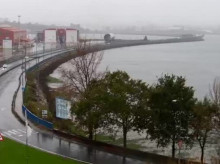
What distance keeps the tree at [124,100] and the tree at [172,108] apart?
0.50 meters

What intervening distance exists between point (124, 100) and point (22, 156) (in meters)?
3.52

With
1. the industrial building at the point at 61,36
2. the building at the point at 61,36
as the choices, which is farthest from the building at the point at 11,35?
the industrial building at the point at 61,36

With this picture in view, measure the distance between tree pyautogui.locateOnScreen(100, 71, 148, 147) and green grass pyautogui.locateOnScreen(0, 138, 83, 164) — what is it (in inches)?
87.7

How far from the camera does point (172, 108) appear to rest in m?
13.1

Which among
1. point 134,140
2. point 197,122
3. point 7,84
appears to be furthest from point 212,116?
point 7,84

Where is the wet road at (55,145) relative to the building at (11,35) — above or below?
below

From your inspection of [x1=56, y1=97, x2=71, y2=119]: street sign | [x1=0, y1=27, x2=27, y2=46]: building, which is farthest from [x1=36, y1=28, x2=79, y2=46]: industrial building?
[x1=56, y1=97, x2=71, y2=119]: street sign

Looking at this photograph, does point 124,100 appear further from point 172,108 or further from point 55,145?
point 55,145

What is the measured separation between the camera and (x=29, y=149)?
13234 mm

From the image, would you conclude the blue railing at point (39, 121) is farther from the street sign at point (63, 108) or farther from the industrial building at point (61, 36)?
the industrial building at point (61, 36)

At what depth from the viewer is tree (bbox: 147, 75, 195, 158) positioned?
13055mm

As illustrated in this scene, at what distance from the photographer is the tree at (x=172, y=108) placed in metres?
13.1

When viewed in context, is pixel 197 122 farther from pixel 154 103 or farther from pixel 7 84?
pixel 7 84

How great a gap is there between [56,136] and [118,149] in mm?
2542
